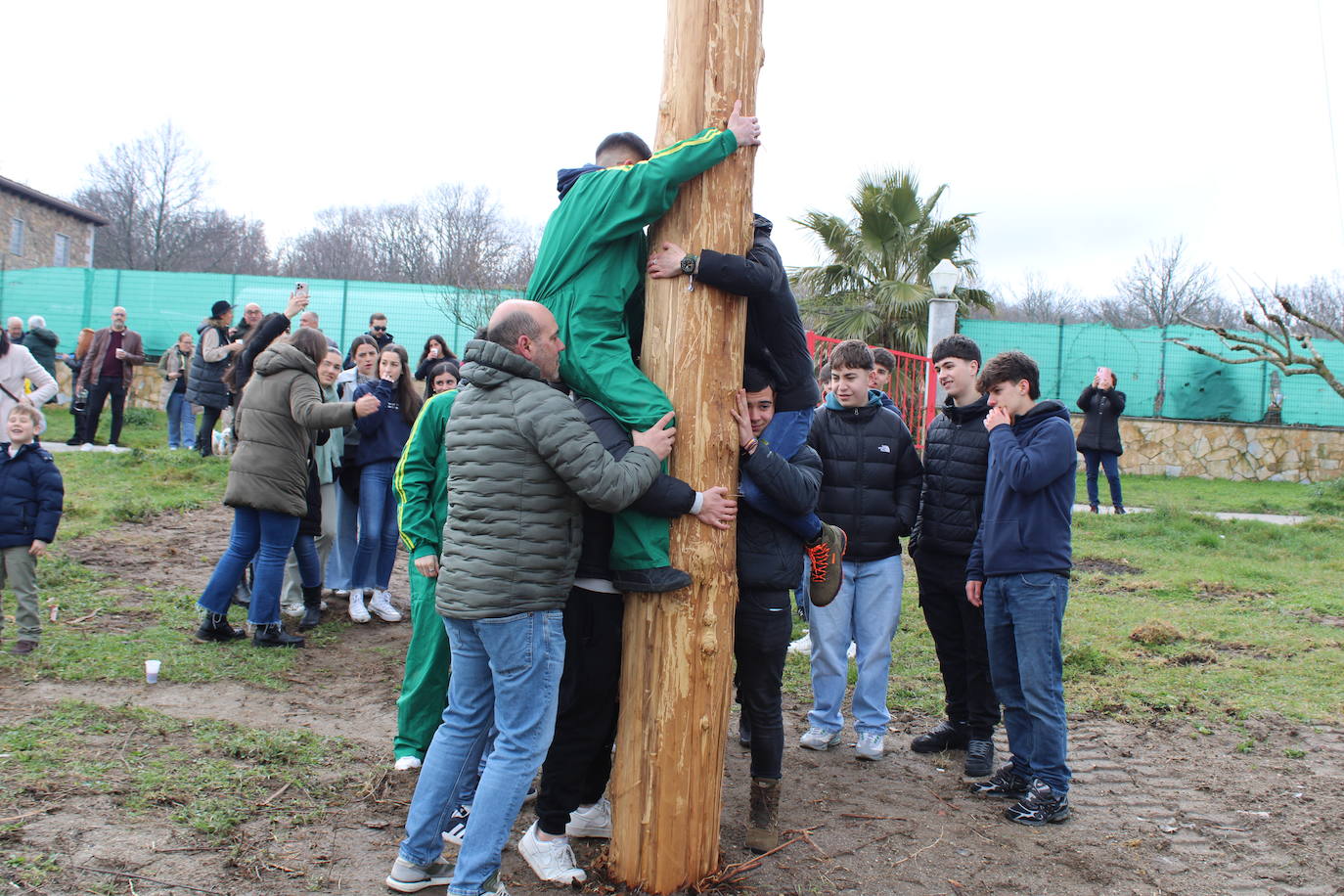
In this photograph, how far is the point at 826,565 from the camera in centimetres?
432

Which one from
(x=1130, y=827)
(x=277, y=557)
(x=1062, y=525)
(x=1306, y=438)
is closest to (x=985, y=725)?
(x=1130, y=827)

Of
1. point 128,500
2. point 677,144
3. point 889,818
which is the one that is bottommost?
point 889,818

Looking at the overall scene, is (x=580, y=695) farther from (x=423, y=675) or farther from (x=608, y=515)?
(x=423, y=675)

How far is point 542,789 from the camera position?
3678 mm

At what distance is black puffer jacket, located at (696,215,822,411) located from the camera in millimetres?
3516

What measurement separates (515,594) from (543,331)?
88 cm

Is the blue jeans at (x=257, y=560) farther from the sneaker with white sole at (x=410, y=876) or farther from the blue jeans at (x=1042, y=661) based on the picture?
the blue jeans at (x=1042, y=661)

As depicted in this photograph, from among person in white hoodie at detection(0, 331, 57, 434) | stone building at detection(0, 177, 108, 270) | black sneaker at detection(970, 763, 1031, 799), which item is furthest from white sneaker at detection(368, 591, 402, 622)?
stone building at detection(0, 177, 108, 270)

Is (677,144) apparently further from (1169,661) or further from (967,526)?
(1169,661)

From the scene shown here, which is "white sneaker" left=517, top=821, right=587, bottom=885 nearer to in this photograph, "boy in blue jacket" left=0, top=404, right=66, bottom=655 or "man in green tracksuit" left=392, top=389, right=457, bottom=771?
"man in green tracksuit" left=392, top=389, right=457, bottom=771

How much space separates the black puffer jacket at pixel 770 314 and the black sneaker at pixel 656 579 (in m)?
0.98

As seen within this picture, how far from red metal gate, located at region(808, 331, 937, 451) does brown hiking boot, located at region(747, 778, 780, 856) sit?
9.47 metres

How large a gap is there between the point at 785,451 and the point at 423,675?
1.82m

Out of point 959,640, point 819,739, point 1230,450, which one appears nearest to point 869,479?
point 959,640
